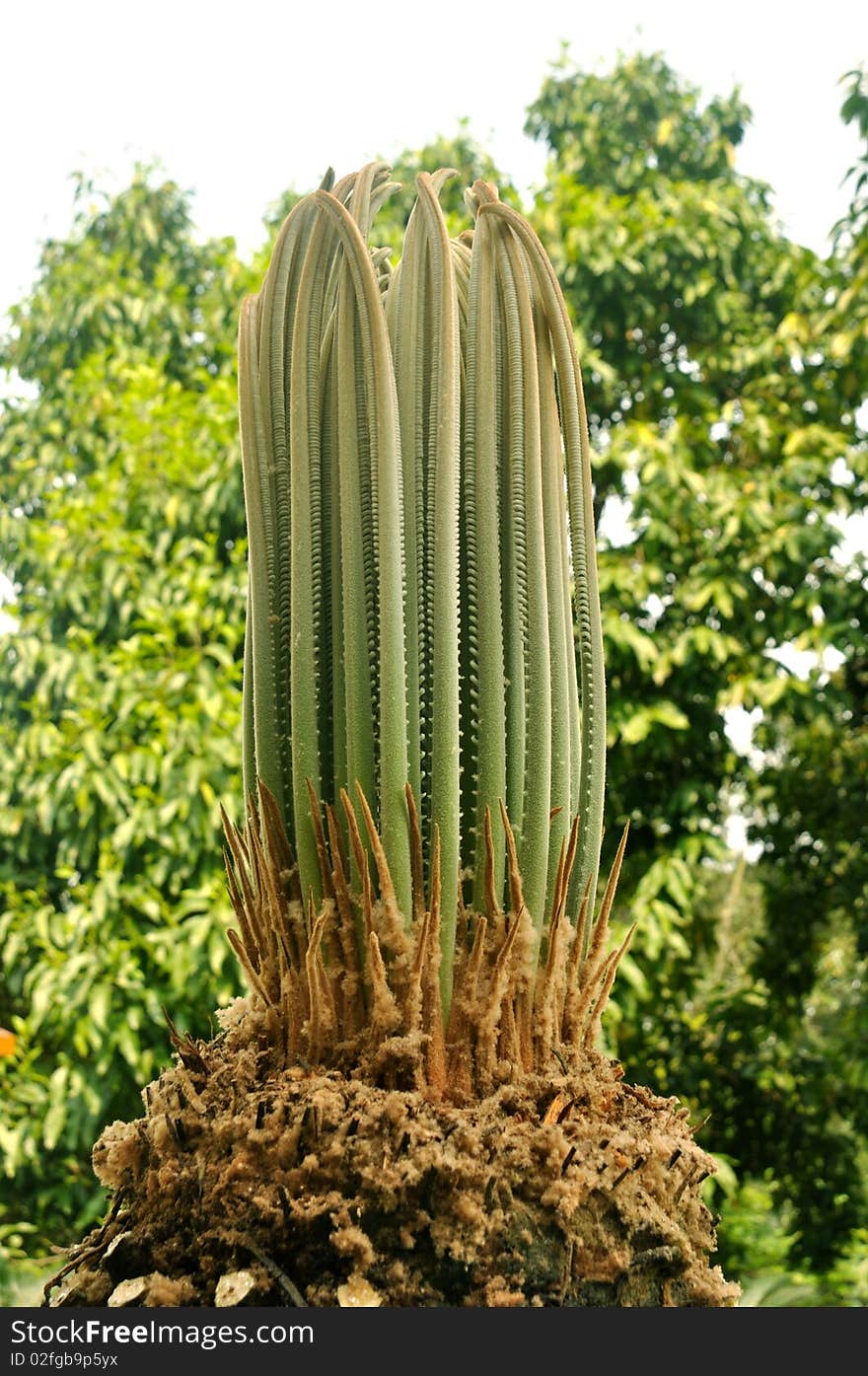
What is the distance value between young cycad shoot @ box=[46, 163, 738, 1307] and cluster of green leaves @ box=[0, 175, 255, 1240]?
1841mm

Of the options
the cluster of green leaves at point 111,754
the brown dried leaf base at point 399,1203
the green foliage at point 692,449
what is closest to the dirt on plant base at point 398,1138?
the brown dried leaf base at point 399,1203

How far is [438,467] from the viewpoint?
1174 millimetres

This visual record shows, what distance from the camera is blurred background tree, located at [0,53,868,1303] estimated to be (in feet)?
10.6

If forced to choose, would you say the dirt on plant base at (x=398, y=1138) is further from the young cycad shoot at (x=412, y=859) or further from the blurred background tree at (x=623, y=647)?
the blurred background tree at (x=623, y=647)

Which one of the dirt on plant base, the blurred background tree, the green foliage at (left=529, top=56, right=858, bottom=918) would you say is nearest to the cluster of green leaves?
the blurred background tree

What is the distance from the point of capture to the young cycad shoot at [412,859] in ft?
3.26

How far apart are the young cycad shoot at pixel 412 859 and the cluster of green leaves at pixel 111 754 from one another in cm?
184

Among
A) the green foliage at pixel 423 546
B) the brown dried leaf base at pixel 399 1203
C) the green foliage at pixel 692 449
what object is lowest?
the brown dried leaf base at pixel 399 1203

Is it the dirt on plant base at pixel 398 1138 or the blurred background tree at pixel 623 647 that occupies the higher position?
the blurred background tree at pixel 623 647

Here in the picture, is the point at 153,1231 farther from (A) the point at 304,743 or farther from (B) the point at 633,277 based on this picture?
(B) the point at 633,277

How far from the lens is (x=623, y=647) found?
3535mm

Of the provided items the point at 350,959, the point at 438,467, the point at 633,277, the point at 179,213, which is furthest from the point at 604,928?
the point at 179,213

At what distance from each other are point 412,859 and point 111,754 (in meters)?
2.43

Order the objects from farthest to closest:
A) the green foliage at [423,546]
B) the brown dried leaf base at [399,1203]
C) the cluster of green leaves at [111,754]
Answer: the cluster of green leaves at [111,754] < the green foliage at [423,546] < the brown dried leaf base at [399,1203]
